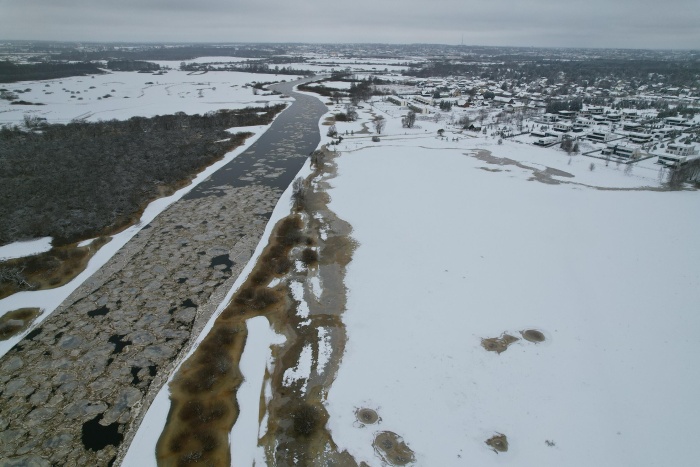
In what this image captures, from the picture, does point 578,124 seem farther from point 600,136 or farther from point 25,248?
point 25,248

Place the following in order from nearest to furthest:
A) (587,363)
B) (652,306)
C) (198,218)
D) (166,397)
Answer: (166,397) → (587,363) → (652,306) → (198,218)

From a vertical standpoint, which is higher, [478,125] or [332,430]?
[478,125]

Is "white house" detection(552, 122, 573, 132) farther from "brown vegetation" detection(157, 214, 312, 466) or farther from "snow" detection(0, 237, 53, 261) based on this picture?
"snow" detection(0, 237, 53, 261)

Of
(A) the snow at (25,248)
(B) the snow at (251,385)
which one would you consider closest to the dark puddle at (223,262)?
(B) the snow at (251,385)

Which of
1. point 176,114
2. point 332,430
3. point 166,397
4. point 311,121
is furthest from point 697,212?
point 176,114

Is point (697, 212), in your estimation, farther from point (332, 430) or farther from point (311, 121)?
point (311, 121)

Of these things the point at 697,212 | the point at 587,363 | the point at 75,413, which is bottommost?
the point at 75,413

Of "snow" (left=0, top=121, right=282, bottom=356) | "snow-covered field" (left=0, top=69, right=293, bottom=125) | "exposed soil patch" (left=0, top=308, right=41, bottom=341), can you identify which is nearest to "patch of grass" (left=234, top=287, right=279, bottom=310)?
"snow" (left=0, top=121, right=282, bottom=356)

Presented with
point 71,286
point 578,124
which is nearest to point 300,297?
point 71,286
